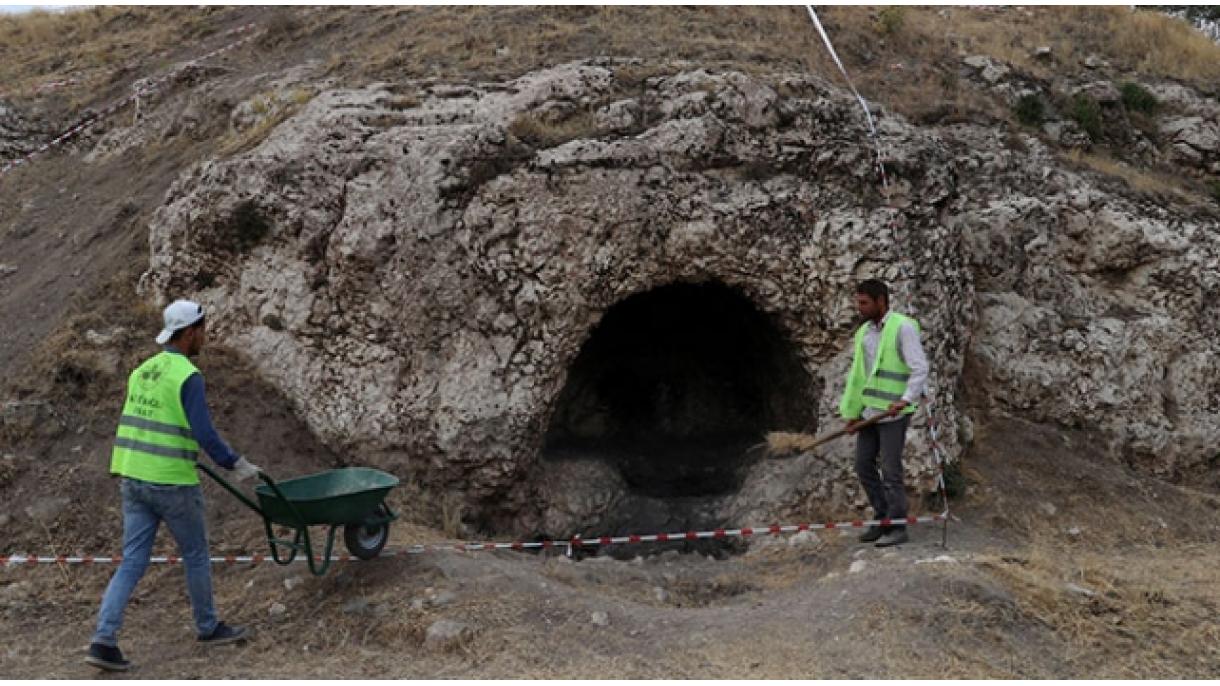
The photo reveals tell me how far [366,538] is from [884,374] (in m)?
3.84

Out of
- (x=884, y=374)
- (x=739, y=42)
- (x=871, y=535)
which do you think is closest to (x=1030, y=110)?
(x=739, y=42)

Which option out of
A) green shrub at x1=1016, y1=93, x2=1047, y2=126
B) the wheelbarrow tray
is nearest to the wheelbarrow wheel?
the wheelbarrow tray

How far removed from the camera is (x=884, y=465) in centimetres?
686

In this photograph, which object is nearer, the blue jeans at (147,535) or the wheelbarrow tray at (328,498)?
the blue jeans at (147,535)

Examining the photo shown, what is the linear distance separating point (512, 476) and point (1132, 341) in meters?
6.88

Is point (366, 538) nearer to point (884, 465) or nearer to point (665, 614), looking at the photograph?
point (665, 614)

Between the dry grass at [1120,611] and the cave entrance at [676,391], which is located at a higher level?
the cave entrance at [676,391]

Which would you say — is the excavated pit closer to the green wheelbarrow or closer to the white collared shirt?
the white collared shirt

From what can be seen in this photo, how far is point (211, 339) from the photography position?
355 inches

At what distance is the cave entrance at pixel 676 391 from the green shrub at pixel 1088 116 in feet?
17.8

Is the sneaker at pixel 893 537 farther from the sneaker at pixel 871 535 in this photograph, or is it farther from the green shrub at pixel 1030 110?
the green shrub at pixel 1030 110

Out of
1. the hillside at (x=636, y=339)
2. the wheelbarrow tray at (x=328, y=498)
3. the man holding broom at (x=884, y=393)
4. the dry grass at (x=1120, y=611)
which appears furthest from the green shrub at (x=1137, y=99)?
the wheelbarrow tray at (x=328, y=498)

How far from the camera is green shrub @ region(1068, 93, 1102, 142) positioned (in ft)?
39.4

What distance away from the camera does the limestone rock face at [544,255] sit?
27.7 feet
